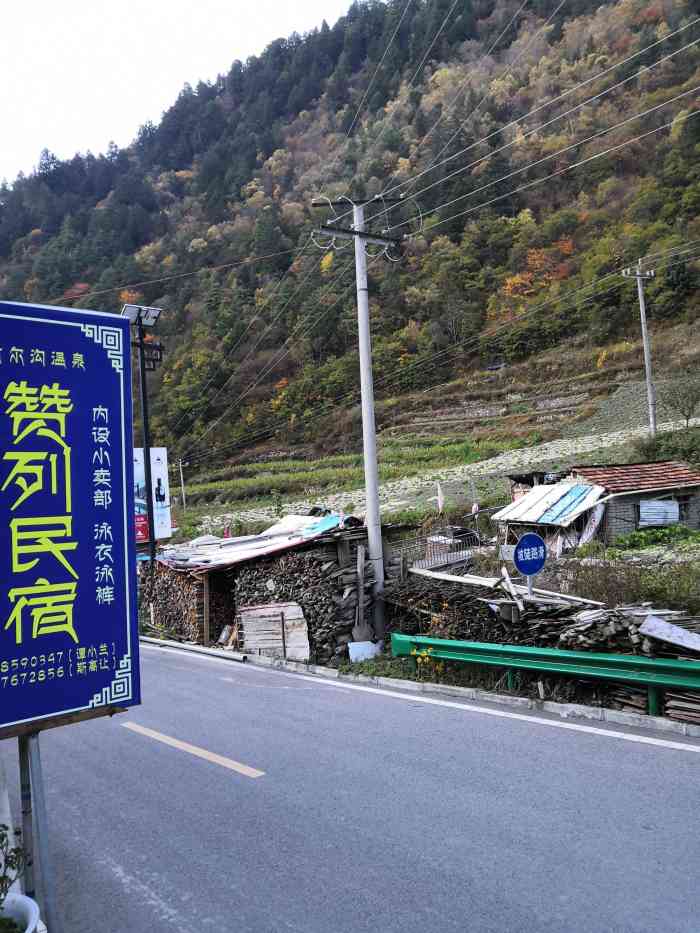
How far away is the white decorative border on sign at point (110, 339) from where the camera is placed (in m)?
4.34

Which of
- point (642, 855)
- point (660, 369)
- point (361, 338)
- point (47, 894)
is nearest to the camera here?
point (47, 894)

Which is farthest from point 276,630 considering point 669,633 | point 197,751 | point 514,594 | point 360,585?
point 669,633

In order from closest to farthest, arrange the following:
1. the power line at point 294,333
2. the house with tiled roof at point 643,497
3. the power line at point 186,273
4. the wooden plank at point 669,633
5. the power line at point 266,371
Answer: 1. the wooden plank at point 669,633
2. the house with tiled roof at point 643,497
3. the power line at point 266,371
4. the power line at point 294,333
5. the power line at point 186,273

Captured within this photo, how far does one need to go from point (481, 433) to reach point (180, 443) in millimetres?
32881

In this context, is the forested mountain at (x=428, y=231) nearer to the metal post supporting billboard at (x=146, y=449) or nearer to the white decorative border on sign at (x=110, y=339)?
the metal post supporting billboard at (x=146, y=449)

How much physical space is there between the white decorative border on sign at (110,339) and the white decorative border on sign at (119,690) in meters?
1.81

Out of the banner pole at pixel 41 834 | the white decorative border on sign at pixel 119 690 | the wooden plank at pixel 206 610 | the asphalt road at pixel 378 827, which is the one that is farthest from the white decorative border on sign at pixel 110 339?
the wooden plank at pixel 206 610

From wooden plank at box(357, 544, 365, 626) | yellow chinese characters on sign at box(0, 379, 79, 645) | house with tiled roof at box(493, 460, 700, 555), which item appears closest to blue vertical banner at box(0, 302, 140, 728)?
yellow chinese characters on sign at box(0, 379, 79, 645)

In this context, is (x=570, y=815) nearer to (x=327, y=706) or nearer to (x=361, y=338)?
(x=327, y=706)

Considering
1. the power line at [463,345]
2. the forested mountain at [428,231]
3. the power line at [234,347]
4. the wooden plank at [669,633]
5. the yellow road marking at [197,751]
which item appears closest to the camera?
the yellow road marking at [197,751]

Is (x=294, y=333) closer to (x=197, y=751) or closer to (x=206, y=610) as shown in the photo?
(x=206, y=610)

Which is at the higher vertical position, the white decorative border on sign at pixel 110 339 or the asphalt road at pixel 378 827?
the white decorative border on sign at pixel 110 339

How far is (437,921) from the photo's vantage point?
4.26m

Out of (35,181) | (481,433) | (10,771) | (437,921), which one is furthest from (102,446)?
(35,181)
